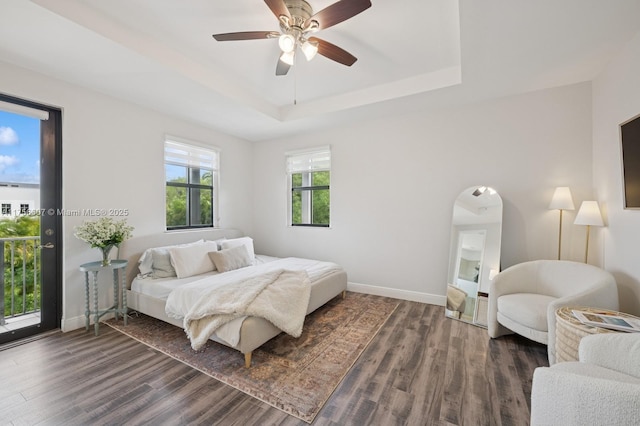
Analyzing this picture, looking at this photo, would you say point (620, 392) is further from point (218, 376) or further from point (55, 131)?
point (55, 131)

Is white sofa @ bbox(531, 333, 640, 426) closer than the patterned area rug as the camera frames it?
Yes

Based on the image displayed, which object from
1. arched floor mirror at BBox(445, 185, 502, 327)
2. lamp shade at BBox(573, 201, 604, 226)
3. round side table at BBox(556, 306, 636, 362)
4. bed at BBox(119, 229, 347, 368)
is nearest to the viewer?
round side table at BBox(556, 306, 636, 362)

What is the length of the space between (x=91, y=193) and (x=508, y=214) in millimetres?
4842

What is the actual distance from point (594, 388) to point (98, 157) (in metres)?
4.32

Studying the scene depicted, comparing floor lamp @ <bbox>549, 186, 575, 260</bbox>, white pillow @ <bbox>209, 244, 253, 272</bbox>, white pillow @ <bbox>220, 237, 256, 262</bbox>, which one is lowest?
white pillow @ <bbox>209, 244, 253, 272</bbox>

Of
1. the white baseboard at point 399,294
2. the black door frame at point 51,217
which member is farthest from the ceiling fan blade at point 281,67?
the white baseboard at point 399,294

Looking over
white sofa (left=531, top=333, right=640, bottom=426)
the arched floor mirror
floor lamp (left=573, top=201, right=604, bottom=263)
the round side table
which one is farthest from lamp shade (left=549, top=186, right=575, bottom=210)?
white sofa (left=531, top=333, right=640, bottom=426)

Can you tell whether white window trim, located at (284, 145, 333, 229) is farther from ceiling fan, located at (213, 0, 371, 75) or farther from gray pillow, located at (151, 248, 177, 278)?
ceiling fan, located at (213, 0, 371, 75)

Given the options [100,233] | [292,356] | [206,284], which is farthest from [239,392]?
[100,233]

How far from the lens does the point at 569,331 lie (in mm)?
1748

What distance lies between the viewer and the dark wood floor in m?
1.60

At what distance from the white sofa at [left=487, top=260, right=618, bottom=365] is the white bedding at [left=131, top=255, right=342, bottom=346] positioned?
6.14ft

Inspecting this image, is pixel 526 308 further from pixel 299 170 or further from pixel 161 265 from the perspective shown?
pixel 161 265

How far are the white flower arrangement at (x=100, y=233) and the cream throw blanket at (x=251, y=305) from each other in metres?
1.30
